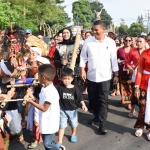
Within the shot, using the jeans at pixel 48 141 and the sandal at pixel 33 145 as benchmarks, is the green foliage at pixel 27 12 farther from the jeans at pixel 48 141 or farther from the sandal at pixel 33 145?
the jeans at pixel 48 141

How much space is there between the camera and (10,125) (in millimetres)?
4184

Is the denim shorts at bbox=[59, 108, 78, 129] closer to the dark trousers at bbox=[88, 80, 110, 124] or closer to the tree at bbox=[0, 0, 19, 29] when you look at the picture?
the dark trousers at bbox=[88, 80, 110, 124]

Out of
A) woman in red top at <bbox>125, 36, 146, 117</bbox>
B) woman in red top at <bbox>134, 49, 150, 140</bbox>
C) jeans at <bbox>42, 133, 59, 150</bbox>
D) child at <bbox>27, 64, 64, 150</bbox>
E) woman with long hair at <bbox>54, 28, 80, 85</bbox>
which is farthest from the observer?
woman in red top at <bbox>125, 36, 146, 117</bbox>

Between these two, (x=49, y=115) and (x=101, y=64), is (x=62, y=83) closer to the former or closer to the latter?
(x=101, y=64)

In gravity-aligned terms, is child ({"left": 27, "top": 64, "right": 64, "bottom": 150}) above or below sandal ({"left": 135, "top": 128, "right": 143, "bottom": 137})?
above

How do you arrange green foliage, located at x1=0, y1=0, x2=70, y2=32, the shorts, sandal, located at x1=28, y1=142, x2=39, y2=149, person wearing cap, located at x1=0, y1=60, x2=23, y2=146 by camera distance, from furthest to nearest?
1. green foliage, located at x1=0, y1=0, x2=70, y2=32
2. the shorts
3. sandal, located at x1=28, y1=142, x2=39, y2=149
4. person wearing cap, located at x1=0, y1=60, x2=23, y2=146

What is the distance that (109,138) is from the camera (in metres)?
4.53

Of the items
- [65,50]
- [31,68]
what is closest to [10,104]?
[31,68]

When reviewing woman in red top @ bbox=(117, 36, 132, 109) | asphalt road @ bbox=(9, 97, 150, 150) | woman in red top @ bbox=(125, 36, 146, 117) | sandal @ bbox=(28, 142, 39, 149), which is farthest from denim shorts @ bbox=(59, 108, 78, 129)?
woman in red top @ bbox=(117, 36, 132, 109)

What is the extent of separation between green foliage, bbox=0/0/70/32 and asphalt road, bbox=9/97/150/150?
12.9 meters

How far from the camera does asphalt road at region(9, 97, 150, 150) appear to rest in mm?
4234

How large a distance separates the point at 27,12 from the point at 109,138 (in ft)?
76.1

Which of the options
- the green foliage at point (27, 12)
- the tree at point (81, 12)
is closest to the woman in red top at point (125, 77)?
the green foliage at point (27, 12)

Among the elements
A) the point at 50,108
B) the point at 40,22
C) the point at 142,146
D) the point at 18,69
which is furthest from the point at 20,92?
the point at 40,22
